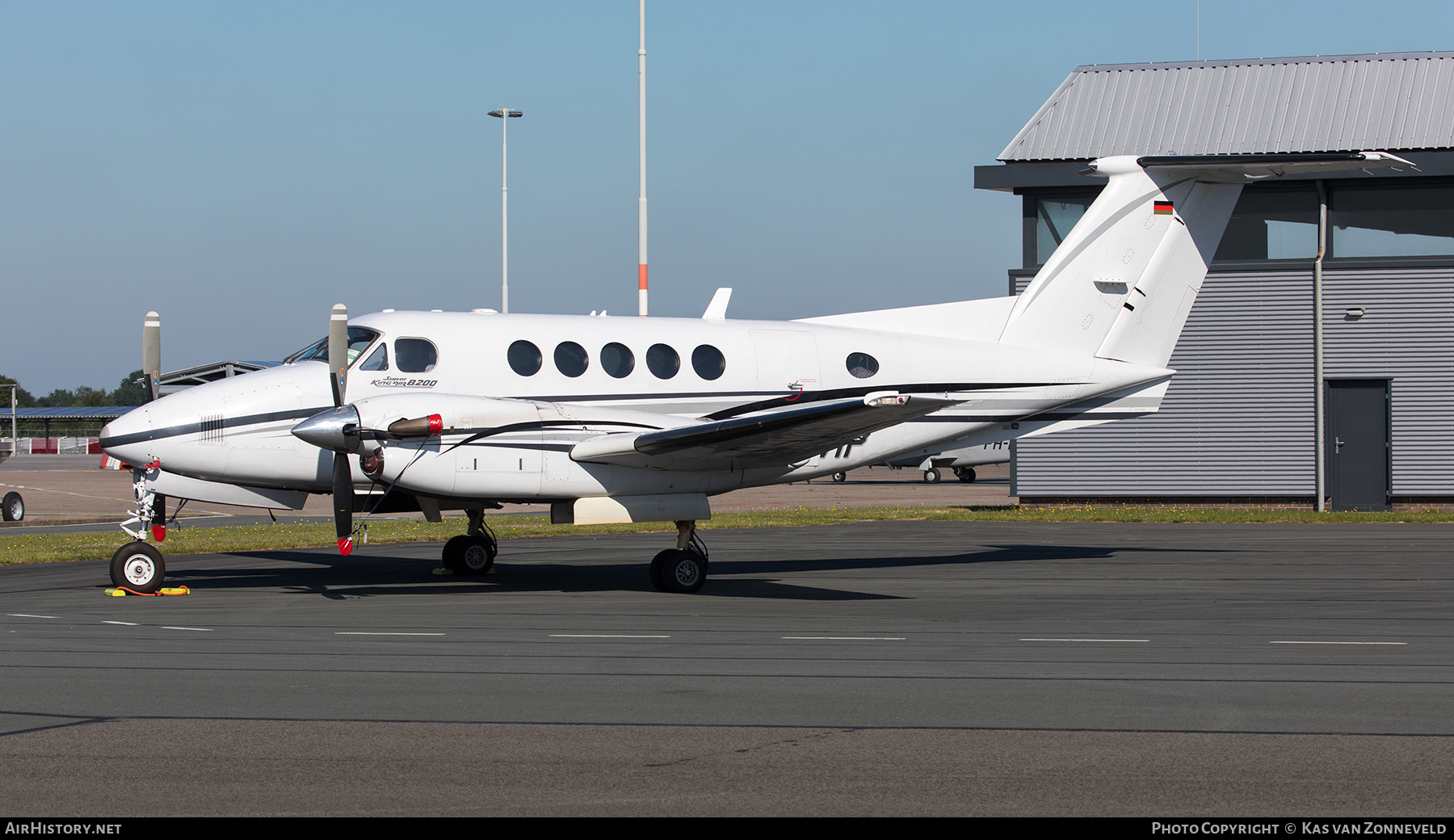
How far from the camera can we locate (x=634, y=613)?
1170cm

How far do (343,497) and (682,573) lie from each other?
12.2ft

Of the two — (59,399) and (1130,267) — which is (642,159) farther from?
(59,399)

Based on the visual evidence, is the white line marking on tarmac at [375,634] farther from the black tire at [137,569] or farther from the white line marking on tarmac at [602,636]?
the black tire at [137,569]

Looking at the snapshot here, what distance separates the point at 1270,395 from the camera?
27.3 meters

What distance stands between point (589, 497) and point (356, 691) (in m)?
5.93

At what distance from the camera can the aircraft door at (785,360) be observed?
49.6 ft

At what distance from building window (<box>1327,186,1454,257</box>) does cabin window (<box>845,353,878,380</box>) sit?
1646 centimetres

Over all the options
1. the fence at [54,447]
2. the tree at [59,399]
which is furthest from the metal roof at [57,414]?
the tree at [59,399]

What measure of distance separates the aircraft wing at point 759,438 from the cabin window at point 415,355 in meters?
1.98

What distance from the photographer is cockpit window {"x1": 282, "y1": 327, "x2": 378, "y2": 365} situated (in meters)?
13.5

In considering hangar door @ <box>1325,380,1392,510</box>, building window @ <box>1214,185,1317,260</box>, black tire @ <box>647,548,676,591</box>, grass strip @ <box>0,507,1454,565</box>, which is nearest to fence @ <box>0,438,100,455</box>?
grass strip @ <box>0,507,1454,565</box>

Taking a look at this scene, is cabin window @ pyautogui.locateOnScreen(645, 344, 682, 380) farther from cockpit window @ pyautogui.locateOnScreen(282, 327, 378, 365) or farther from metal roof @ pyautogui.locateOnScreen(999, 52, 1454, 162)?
metal roof @ pyautogui.locateOnScreen(999, 52, 1454, 162)
